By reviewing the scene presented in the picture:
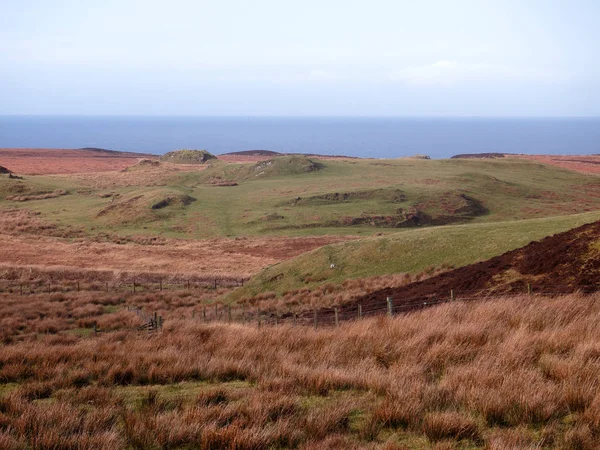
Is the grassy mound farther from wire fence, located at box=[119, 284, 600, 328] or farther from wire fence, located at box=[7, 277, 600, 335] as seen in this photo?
wire fence, located at box=[119, 284, 600, 328]

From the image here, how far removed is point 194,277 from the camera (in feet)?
135

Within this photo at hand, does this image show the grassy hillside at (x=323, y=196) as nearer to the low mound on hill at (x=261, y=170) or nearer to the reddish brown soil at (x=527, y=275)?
the low mound on hill at (x=261, y=170)

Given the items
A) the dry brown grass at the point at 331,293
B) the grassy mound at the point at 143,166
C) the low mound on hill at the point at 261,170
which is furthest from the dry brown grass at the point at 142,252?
the grassy mound at the point at 143,166

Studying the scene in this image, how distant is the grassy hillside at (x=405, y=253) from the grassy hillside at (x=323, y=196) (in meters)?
24.8

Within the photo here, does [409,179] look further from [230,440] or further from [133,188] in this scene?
[230,440]

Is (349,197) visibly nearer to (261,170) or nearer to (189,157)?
(261,170)

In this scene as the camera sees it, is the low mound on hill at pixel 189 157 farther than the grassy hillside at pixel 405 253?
Yes

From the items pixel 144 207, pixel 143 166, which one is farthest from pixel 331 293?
pixel 143 166

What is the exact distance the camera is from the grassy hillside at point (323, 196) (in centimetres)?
6252

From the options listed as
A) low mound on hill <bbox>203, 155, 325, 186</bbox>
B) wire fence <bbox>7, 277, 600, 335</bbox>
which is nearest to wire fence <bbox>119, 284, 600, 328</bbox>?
wire fence <bbox>7, 277, 600, 335</bbox>

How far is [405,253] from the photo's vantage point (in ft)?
99.4

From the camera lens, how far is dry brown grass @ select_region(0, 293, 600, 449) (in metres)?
5.94

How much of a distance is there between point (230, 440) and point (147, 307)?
79.4 ft

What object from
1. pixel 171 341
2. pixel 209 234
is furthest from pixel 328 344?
pixel 209 234
